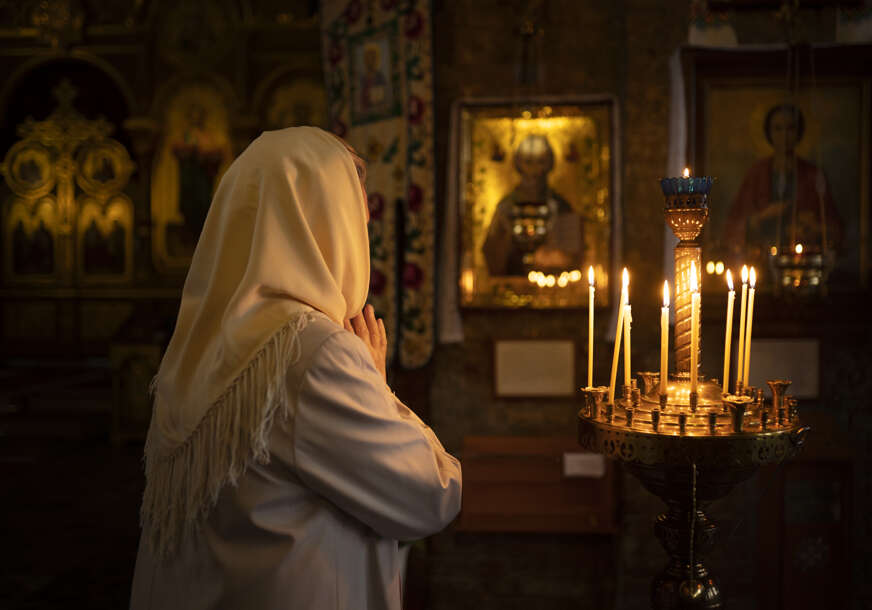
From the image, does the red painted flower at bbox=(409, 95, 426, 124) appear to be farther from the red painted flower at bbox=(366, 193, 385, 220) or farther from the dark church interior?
the red painted flower at bbox=(366, 193, 385, 220)

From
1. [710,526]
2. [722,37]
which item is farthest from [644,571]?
[722,37]

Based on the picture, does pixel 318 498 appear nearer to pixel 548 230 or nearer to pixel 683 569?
pixel 683 569

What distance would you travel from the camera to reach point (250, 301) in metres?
1.39

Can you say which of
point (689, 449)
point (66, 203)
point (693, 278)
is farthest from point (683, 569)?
point (66, 203)

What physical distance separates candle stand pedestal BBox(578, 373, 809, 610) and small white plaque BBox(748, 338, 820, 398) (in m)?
2.34

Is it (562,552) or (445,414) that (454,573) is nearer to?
(562,552)

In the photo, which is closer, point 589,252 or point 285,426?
point 285,426

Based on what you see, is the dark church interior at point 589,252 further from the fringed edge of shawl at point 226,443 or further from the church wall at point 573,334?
the fringed edge of shawl at point 226,443

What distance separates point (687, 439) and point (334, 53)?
316 cm

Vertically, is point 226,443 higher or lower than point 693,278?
lower

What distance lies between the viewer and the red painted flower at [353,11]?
3936 mm

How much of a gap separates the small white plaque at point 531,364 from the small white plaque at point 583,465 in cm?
38

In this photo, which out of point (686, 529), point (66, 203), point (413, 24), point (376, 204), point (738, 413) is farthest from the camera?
point (66, 203)

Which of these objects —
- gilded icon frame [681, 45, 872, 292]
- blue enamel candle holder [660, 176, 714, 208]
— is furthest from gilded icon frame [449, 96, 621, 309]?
blue enamel candle holder [660, 176, 714, 208]
